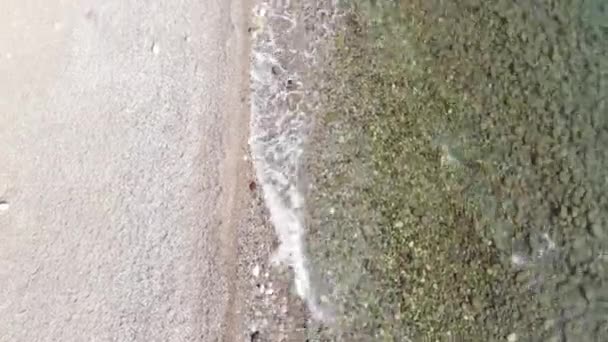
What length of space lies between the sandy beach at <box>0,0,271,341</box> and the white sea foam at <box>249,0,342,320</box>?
0.03 metres

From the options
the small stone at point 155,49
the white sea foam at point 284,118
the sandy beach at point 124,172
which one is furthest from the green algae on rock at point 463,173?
the small stone at point 155,49

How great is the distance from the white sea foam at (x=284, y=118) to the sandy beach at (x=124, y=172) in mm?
28

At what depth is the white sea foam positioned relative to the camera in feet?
4.97

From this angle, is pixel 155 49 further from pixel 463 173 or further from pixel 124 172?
pixel 463 173

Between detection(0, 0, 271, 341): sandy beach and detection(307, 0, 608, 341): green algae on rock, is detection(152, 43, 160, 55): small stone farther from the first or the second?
detection(307, 0, 608, 341): green algae on rock

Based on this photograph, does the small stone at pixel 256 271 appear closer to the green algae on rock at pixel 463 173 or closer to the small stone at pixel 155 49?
the green algae on rock at pixel 463 173

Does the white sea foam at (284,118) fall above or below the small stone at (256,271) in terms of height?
above

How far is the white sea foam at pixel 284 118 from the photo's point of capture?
4.97ft

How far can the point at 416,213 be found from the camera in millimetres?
1522

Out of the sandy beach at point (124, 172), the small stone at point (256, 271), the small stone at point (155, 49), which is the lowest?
the small stone at point (256, 271)

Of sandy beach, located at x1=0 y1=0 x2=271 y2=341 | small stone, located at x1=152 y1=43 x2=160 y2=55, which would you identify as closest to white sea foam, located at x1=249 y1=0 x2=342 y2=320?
sandy beach, located at x1=0 y1=0 x2=271 y2=341

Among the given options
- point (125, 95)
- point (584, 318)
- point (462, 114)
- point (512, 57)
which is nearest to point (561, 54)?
point (512, 57)

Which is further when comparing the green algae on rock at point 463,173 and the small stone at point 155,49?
the small stone at point 155,49

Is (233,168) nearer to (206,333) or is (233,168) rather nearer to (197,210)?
(197,210)
